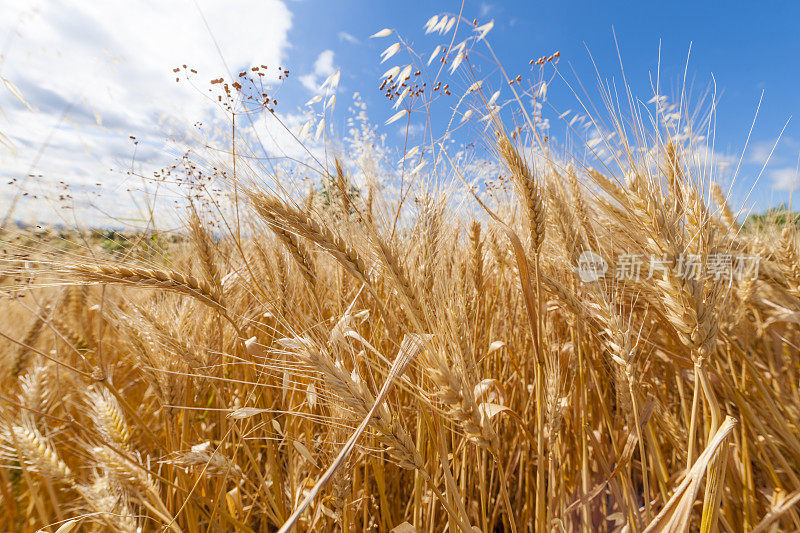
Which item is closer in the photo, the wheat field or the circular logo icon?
the wheat field

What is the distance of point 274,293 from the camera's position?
3.61 ft

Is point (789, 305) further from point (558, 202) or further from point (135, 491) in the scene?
point (135, 491)

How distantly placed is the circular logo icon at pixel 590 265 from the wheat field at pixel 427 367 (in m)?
0.01

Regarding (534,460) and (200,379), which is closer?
(200,379)

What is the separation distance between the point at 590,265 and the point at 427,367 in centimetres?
76

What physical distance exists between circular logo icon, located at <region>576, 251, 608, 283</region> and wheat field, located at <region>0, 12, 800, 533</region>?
1 cm

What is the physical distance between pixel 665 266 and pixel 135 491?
4.86ft

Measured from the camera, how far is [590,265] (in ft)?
3.85

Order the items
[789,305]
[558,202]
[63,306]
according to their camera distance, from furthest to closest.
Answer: [63,306], [789,305], [558,202]

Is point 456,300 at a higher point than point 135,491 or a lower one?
higher

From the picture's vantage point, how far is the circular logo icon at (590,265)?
1.13m

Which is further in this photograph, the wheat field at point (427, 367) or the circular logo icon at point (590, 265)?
the circular logo icon at point (590, 265)

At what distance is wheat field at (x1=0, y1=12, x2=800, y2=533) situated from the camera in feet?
2.64

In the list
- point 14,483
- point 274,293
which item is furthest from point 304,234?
point 14,483
